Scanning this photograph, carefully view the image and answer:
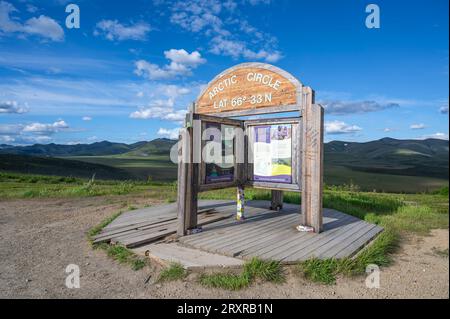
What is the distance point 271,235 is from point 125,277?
283 cm

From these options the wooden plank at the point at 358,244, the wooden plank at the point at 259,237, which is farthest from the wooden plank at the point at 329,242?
the wooden plank at the point at 259,237

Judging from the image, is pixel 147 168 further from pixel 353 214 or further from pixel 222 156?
pixel 222 156

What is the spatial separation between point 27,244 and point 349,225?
6.82m

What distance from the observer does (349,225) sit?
6.84 m

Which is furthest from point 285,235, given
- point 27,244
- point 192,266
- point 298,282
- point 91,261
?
point 27,244

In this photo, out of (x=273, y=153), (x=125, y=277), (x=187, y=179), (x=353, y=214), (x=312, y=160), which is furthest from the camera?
(x=353, y=214)

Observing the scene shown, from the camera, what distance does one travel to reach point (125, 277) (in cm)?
430

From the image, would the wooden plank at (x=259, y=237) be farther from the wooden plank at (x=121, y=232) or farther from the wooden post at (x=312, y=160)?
the wooden plank at (x=121, y=232)

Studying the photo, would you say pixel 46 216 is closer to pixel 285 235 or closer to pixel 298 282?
pixel 285 235

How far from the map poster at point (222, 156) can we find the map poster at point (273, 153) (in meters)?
0.61

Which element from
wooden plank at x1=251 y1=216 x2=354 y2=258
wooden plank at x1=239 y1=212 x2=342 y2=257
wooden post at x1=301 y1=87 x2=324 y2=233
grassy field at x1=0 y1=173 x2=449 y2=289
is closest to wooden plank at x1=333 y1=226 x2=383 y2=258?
grassy field at x1=0 y1=173 x2=449 y2=289

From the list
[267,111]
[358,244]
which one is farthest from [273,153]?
[358,244]

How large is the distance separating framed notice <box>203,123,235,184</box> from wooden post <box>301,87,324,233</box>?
171 cm

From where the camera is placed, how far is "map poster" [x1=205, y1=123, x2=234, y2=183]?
20.9 feet
